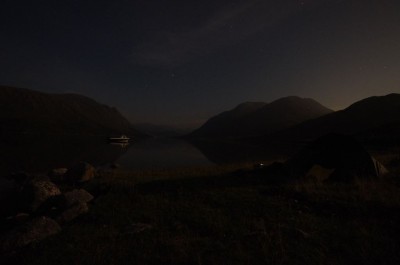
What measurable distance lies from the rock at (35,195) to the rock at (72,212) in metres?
2.80

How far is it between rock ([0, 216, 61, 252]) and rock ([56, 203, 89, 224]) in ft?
2.49

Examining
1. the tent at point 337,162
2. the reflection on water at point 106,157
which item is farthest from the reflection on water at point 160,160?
the tent at point 337,162

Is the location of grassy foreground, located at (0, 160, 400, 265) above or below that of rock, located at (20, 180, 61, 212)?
below

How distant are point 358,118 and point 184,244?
212952mm

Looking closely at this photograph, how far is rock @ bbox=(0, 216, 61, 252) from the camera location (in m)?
8.15

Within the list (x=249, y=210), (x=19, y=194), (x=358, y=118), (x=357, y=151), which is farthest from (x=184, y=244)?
(x=358, y=118)

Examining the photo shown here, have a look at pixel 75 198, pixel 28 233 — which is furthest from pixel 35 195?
pixel 28 233

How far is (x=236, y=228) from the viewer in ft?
30.6

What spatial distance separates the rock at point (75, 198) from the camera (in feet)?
38.8

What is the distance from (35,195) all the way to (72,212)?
3623 millimetres

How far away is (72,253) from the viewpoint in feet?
25.4

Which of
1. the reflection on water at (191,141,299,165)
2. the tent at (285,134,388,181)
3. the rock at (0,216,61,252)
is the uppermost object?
the tent at (285,134,388,181)

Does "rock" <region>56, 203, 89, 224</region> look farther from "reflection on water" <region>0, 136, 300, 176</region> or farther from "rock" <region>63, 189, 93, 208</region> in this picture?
"reflection on water" <region>0, 136, 300, 176</region>

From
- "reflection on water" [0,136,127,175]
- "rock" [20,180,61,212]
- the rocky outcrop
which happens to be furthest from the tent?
"reflection on water" [0,136,127,175]
